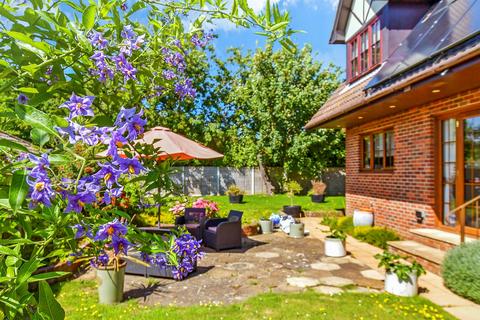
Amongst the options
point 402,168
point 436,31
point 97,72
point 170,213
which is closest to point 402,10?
point 436,31

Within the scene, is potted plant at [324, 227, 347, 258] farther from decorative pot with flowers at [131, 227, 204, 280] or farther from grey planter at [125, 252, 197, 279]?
decorative pot with flowers at [131, 227, 204, 280]

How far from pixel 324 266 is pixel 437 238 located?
220 cm

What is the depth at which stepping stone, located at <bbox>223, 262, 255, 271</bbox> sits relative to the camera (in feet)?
22.1

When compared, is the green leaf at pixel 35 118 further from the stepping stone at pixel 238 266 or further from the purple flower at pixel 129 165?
the stepping stone at pixel 238 266

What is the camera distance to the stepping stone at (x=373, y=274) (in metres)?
6.11

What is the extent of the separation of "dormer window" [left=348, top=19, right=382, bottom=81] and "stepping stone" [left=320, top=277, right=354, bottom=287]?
587 cm

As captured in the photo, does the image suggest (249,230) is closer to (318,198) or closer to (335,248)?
(335,248)

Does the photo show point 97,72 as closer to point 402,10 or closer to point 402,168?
point 402,168

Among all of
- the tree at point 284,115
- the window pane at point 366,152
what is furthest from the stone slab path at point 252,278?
the tree at point 284,115

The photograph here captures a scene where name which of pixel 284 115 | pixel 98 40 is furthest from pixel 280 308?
pixel 284 115

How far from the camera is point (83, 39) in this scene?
3.66 feet

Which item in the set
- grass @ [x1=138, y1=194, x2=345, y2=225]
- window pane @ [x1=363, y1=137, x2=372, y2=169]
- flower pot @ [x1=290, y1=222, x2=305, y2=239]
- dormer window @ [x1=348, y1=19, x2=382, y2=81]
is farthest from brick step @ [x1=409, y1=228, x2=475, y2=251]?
grass @ [x1=138, y1=194, x2=345, y2=225]

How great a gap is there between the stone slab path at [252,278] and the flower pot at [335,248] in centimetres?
18

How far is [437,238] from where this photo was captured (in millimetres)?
6816
